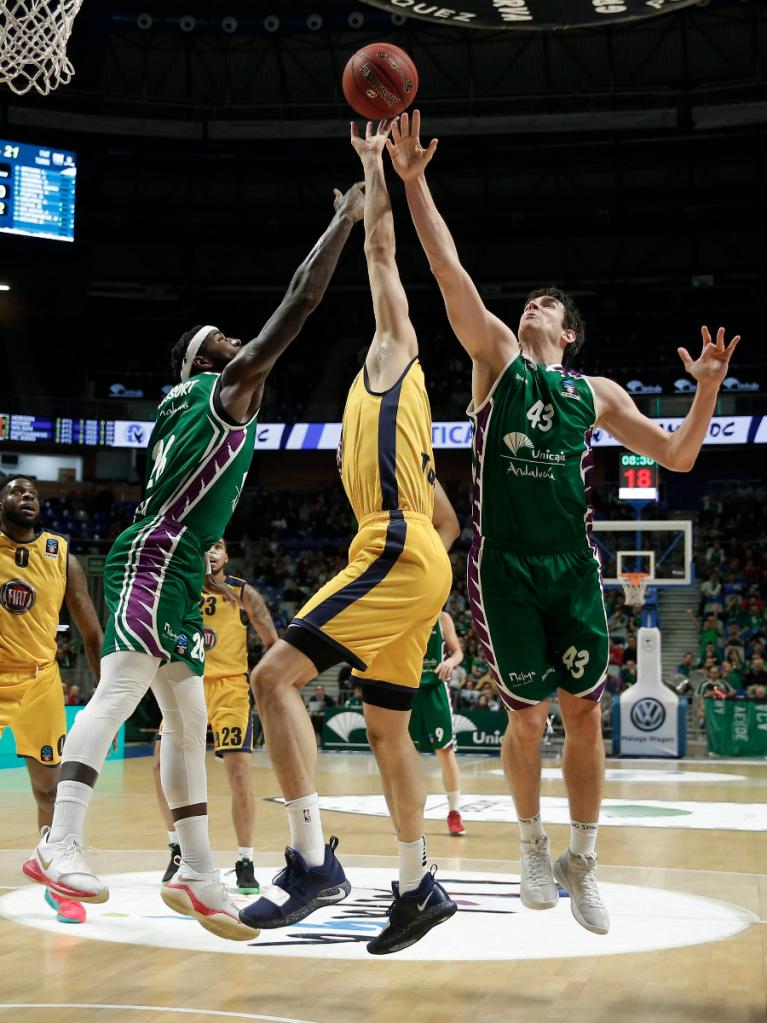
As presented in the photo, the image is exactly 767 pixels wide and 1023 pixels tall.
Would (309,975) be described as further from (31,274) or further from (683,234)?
(683,234)

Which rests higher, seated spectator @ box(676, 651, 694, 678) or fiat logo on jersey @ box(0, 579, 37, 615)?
fiat logo on jersey @ box(0, 579, 37, 615)

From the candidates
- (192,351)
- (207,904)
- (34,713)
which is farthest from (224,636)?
(207,904)

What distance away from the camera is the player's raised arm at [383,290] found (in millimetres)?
5203

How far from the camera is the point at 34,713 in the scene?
7.28m

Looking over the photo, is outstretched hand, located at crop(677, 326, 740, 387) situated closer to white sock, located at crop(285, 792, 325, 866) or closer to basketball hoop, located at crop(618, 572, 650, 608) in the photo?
white sock, located at crop(285, 792, 325, 866)

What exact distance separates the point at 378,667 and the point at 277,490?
1094 inches

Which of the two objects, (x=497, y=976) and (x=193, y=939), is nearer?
(x=497, y=976)

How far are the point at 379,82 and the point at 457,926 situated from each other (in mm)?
4167

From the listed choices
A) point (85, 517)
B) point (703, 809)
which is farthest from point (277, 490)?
point (703, 809)

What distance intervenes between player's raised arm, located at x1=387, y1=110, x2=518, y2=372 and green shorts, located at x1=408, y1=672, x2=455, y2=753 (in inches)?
221

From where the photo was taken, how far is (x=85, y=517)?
29438 mm

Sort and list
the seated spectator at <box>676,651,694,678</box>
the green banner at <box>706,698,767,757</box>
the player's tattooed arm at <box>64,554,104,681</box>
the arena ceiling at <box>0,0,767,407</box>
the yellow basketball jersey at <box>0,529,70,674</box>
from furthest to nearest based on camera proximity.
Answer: the arena ceiling at <box>0,0,767,407</box> < the seated spectator at <box>676,651,694,678</box> < the green banner at <box>706,698,767,757</box> < the yellow basketball jersey at <box>0,529,70,674</box> < the player's tattooed arm at <box>64,554,104,681</box>

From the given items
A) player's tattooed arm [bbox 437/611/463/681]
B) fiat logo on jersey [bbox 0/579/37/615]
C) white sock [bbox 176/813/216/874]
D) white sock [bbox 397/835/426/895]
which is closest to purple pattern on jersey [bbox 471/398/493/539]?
white sock [bbox 397/835/426/895]

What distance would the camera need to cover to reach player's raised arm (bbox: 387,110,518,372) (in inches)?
208
